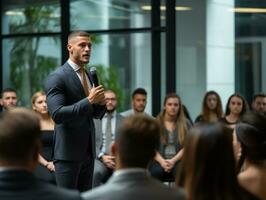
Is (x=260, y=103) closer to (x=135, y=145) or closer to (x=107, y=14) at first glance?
(x=107, y=14)

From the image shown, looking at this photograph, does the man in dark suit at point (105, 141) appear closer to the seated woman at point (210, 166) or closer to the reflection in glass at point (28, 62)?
the reflection in glass at point (28, 62)

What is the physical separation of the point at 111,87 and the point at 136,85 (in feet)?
1.31

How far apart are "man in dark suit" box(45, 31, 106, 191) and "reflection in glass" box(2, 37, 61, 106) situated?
5336mm

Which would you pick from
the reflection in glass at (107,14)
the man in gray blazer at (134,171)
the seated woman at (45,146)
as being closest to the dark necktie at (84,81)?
the seated woman at (45,146)

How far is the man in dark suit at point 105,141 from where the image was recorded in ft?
26.9

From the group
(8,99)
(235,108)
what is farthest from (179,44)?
(8,99)

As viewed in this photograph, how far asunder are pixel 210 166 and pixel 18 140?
810 millimetres

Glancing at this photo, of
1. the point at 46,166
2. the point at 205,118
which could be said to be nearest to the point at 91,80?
the point at 46,166

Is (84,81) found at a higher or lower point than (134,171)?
higher

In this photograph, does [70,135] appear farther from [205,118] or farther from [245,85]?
[245,85]

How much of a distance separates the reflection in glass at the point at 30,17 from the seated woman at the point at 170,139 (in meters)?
2.98

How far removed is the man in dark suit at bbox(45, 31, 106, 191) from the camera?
5234mm

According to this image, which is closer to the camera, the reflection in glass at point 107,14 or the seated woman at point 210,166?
the seated woman at point 210,166

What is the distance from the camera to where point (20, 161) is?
9.11 ft
